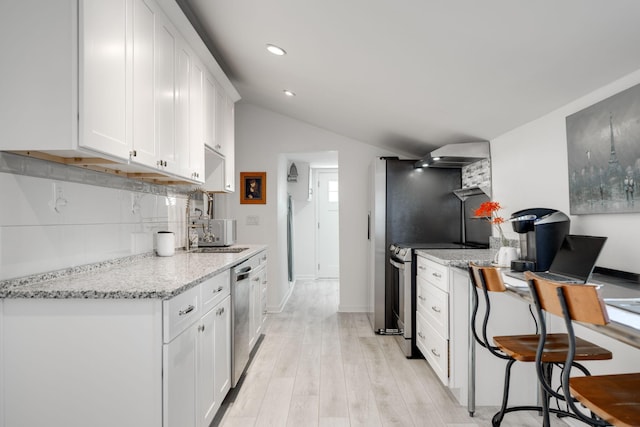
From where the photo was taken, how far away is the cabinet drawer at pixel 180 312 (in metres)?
1.36

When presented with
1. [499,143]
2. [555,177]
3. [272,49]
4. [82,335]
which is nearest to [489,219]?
[499,143]

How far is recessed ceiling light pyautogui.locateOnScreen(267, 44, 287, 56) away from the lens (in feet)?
8.54

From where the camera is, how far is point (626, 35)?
1.39 meters

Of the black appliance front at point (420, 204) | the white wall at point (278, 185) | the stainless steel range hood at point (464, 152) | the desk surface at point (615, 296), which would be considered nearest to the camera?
the desk surface at point (615, 296)

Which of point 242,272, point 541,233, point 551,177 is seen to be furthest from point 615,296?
point 242,272

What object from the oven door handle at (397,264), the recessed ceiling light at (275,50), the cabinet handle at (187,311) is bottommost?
the oven door handle at (397,264)

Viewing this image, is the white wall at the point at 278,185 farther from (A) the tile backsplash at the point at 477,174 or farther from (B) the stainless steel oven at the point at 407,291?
(A) the tile backsplash at the point at 477,174

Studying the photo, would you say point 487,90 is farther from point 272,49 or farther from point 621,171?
point 272,49

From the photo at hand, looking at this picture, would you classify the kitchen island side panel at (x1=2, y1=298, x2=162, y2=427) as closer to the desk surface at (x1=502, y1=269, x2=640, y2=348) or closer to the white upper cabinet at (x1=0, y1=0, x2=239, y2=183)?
the white upper cabinet at (x1=0, y1=0, x2=239, y2=183)

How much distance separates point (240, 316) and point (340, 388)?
0.86m

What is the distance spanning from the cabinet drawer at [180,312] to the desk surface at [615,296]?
1430mm

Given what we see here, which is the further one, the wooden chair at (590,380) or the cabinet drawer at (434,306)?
the cabinet drawer at (434,306)

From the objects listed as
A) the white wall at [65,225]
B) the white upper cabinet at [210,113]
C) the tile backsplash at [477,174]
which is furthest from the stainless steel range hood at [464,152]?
the white wall at [65,225]

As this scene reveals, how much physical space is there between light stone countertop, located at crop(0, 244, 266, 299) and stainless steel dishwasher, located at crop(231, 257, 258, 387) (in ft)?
0.77
